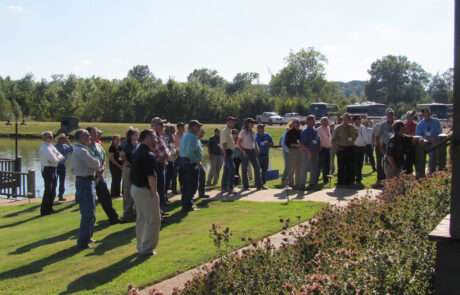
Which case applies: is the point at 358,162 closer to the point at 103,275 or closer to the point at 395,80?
the point at 103,275

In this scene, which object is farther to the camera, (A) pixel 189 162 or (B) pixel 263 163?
(B) pixel 263 163

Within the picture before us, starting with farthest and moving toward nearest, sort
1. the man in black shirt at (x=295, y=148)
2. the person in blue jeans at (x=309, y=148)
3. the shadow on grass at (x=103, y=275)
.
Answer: the man in black shirt at (x=295, y=148)
the person in blue jeans at (x=309, y=148)
the shadow on grass at (x=103, y=275)

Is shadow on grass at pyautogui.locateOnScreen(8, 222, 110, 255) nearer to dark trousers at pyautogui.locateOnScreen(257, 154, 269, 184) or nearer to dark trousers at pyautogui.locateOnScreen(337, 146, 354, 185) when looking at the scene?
dark trousers at pyautogui.locateOnScreen(257, 154, 269, 184)

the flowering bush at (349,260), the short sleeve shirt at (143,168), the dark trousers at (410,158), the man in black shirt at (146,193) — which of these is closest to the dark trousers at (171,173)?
the man in black shirt at (146,193)

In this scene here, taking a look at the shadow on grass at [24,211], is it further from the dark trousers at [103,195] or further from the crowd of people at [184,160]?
the dark trousers at [103,195]

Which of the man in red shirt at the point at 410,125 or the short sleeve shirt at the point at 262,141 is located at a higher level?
the man in red shirt at the point at 410,125

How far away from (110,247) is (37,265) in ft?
3.85

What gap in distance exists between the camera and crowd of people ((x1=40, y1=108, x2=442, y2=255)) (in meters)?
6.96

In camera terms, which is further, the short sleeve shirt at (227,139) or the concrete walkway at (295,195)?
the short sleeve shirt at (227,139)

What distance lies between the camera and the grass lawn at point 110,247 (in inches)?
234

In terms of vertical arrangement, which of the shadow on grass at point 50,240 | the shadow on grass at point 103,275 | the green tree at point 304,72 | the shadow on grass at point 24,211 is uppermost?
the green tree at point 304,72

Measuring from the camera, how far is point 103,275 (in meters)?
6.09

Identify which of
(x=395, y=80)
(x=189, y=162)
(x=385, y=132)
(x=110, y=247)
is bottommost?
(x=110, y=247)

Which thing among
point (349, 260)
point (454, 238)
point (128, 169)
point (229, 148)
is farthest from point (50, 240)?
point (454, 238)
